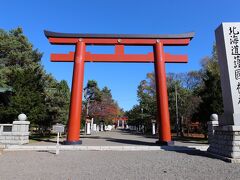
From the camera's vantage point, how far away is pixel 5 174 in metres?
6.17

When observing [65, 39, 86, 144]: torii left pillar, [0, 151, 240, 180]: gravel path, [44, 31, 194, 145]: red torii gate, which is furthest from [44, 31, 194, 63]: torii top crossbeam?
[0, 151, 240, 180]: gravel path

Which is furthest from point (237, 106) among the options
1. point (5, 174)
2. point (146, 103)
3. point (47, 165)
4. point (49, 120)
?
point (146, 103)

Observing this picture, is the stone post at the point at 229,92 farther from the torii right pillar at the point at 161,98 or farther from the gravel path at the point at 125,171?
the torii right pillar at the point at 161,98

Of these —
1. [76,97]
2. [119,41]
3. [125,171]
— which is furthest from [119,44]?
[125,171]

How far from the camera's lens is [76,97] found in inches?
558

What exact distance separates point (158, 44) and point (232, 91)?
288 inches

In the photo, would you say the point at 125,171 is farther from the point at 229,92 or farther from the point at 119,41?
the point at 119,41

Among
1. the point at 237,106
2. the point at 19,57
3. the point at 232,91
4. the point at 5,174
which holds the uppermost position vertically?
the point at 19,57

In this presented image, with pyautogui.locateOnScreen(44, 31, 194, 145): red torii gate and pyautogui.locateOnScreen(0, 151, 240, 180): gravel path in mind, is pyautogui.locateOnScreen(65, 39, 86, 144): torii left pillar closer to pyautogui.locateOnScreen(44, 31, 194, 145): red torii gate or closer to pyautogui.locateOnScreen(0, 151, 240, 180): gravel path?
pyautogui.locateOnScreen(44, 31, 194, 145): red torii gate

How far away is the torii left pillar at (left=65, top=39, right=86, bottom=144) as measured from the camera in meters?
13.7

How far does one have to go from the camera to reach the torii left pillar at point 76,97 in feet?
45.0

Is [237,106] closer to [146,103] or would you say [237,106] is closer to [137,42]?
[137,42]

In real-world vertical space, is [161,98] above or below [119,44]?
below

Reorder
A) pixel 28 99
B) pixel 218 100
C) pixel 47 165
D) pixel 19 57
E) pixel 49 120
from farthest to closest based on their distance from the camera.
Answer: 1. pixel 19 57
2. pixel 49 120
3. pixel 218 100
4. pixel 28 99
5. pixel 47 165
